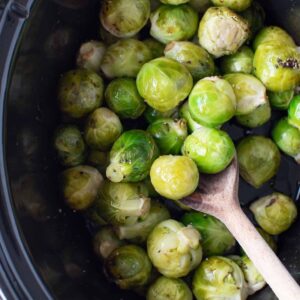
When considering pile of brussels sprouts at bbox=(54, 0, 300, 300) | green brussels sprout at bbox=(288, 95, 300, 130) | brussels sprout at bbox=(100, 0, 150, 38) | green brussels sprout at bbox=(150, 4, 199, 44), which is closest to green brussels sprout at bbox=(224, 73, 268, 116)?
pile of brussels sprouts at bbox=(54, 0, 300, 300)

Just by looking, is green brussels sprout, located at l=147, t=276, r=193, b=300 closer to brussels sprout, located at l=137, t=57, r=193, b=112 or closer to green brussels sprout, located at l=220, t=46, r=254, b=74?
brussels sprout, located at l=137, t=57, r=193, b=112

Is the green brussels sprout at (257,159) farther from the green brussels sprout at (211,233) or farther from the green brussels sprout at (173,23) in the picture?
the green brussels sprout at (173,23)

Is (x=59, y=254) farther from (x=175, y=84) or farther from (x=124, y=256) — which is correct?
(x=175, y=84)

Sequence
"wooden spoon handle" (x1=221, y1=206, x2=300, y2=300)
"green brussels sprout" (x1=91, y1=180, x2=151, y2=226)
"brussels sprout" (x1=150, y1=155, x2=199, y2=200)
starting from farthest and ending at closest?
"green brussels sprout" (x1=91, y1=180, x2=151, y2=226) → "brussels sprout" (x1=150, y1=155, x2=199, y2=200) → "wooden spoon handle" (x1=221, y1=206, x2=300, y2=300)

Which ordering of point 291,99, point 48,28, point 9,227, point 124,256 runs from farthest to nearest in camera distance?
point 291,99 < point 124,256 < point 48,28 < point 9,227

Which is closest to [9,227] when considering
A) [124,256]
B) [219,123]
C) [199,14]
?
[124,256]

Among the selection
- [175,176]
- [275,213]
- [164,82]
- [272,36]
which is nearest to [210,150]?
[175,176]

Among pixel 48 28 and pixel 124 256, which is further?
pixel 124 256
